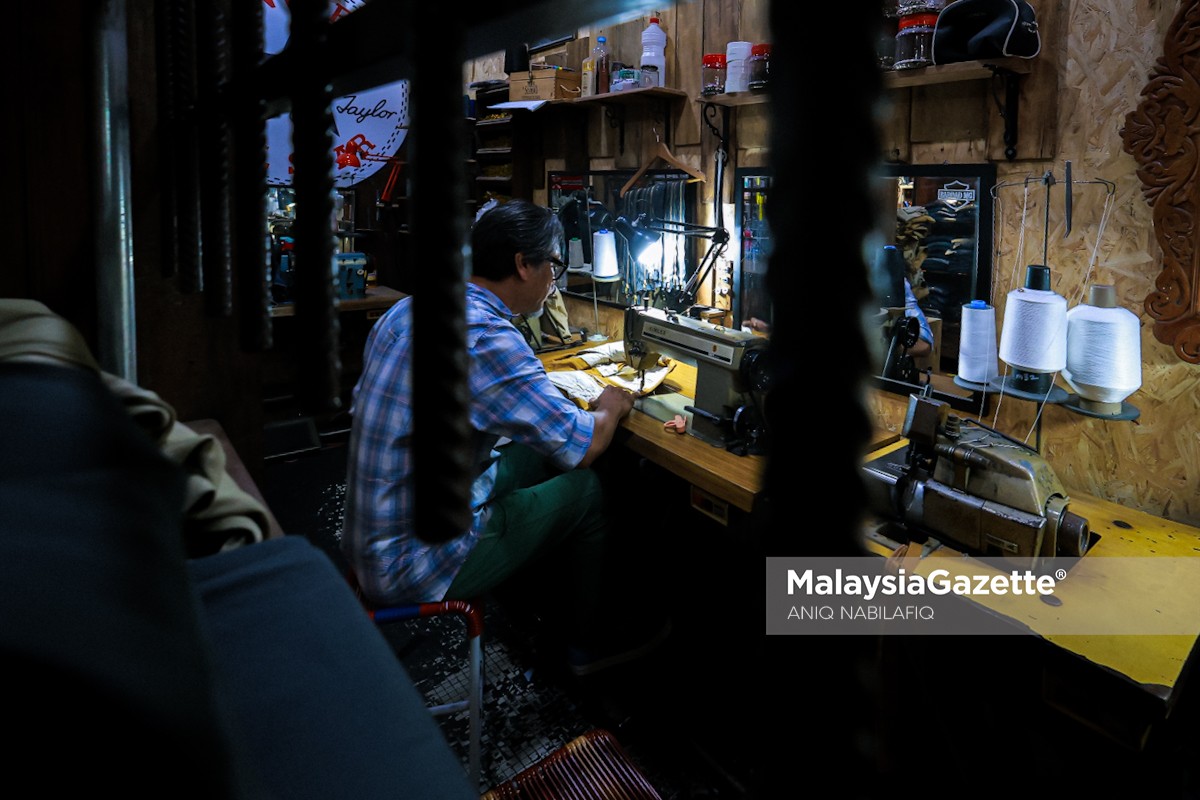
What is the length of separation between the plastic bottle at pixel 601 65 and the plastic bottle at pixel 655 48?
0.33 meters

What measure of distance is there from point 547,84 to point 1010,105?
2533mm

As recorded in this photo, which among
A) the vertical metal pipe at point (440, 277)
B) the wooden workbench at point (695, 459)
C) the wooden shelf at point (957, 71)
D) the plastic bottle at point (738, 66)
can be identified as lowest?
the wooden workbench at point (695, 459)

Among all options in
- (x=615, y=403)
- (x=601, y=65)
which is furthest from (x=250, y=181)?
(x=601, y=65)

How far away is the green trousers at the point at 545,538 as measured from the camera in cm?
253

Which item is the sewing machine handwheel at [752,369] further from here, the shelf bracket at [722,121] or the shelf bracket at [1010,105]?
the shelf bracket at [722,121]

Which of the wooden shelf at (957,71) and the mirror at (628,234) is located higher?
the wooden shelf at (957,71)

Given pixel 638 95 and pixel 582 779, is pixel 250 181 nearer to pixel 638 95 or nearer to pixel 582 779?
pixel 582 779

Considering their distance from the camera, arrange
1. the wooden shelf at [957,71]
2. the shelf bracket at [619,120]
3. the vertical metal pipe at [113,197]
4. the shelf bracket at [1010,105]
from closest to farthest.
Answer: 1. the vertical metal pipe at [113,197]
2. the wooden shelf at [957,71]
3. the shelf bracket at [1010,105]
4. the shelf bracket at [619,120]

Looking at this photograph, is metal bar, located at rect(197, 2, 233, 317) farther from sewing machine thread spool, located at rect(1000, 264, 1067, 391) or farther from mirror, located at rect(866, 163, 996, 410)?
mirror, located at rect(866, 163, 996, 410)

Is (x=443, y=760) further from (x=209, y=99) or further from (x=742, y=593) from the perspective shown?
(x=742, y=593)

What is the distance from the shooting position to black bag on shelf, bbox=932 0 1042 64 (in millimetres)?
2289

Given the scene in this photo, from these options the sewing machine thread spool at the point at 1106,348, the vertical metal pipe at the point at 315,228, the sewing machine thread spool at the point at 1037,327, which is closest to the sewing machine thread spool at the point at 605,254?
the sewing machine thread spool at the point at 1037,327

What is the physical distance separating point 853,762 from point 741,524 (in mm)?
2545

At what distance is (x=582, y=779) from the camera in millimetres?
1729
